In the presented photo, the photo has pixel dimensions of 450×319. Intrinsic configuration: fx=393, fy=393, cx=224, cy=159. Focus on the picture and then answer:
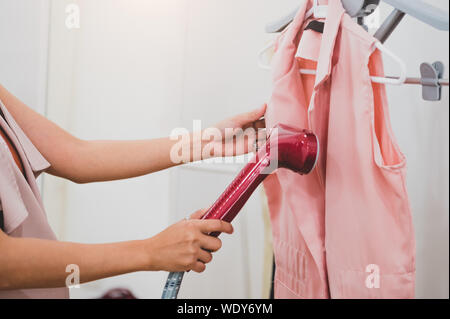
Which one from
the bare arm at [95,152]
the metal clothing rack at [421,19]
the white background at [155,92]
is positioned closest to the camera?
the metal clothing rack at [421,19]

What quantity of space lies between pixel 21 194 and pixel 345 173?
1.58ft

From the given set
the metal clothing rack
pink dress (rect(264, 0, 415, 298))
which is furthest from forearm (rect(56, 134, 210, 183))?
the metal clothing rack

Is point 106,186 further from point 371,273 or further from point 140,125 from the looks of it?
point 371,273

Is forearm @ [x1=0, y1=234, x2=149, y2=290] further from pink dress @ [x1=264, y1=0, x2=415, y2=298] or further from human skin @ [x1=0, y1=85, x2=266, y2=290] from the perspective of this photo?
pink dress @ [x1=264, y1=0, x2=415, y2=298]

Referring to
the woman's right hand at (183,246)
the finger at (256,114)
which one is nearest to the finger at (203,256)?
the woman's right hand at (183,246)

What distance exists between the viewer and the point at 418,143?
0.80 m

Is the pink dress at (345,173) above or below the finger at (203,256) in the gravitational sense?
above

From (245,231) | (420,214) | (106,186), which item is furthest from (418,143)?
(106,186)

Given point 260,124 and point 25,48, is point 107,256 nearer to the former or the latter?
point 260,124

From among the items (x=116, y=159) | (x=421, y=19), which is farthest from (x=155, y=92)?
(x=421, y=19)

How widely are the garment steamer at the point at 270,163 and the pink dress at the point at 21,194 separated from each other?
221 millimetres

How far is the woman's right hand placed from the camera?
53cm

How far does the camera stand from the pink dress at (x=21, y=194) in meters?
0.54

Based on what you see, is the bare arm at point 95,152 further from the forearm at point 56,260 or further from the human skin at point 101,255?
the forearm at point 56,260
